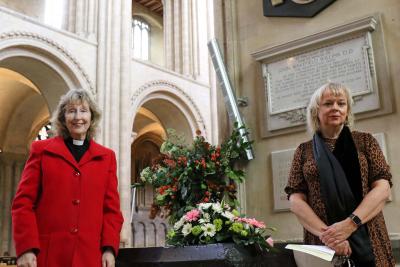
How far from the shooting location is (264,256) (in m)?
2.32

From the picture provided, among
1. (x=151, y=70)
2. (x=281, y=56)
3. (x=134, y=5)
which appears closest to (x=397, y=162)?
(x=281, y=56)

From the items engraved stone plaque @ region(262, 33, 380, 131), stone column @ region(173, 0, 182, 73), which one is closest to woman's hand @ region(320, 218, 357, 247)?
engraved stone plaque @ region(262, 33, 380, 131)

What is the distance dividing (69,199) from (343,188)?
3.77 ft

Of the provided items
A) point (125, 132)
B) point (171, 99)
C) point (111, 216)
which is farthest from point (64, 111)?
point (171, 99)

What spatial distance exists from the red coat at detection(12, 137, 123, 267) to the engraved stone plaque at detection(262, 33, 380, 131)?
223 centimetres

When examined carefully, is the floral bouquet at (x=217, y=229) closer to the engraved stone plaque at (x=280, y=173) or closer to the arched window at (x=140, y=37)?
the engraved stone plaque at (x=280, y=173)

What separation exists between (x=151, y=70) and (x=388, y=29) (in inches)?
409

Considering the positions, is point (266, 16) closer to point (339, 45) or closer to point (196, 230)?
point (339, 45)

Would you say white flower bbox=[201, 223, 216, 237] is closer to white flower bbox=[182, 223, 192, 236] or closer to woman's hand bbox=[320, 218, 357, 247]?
white flower bbox=[182, 223, 192, 236]

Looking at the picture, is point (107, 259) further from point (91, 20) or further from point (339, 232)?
point (91, 20)

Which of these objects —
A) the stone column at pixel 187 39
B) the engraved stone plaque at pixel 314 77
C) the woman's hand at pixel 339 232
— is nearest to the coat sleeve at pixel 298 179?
the woman's hand at pixel 339 232

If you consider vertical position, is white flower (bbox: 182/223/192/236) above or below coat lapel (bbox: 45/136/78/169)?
below

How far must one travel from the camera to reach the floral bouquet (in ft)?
7.70

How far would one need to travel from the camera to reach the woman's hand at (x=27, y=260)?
1.98 meters
